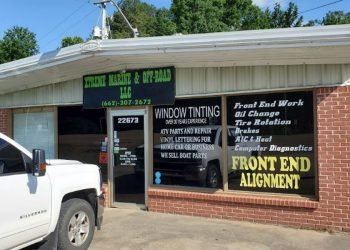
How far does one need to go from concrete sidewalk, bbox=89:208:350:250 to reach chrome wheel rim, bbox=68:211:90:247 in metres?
0.55

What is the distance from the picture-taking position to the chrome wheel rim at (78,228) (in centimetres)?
695

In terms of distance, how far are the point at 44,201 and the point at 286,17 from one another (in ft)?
116

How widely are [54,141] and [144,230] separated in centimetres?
467

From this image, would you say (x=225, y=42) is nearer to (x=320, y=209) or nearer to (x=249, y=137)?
(x=249, y=137)

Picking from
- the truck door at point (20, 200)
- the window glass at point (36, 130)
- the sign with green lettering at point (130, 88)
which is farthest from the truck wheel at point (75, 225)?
the window glass at point (36, 130)

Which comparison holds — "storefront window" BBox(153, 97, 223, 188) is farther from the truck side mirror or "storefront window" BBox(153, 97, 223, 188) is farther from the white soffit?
the truck side mirror

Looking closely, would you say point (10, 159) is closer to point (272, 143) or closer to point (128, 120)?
point (272, 143)

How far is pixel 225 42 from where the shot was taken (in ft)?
26.4

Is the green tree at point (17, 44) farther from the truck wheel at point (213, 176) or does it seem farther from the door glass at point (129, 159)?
the truck wheel at point (213, 176)

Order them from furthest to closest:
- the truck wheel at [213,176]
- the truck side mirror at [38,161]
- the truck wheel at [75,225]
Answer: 1. the truck wheel at [213,176]
2. the truck wheel at [75,225]
3. the truck side mirror at [38,161]

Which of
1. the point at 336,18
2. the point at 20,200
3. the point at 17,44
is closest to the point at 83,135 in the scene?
the point at 20,200

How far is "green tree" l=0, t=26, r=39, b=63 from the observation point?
75.2 ft

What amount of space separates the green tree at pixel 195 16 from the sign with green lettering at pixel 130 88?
989 inches

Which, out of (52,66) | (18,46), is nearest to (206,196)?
(52,66)
